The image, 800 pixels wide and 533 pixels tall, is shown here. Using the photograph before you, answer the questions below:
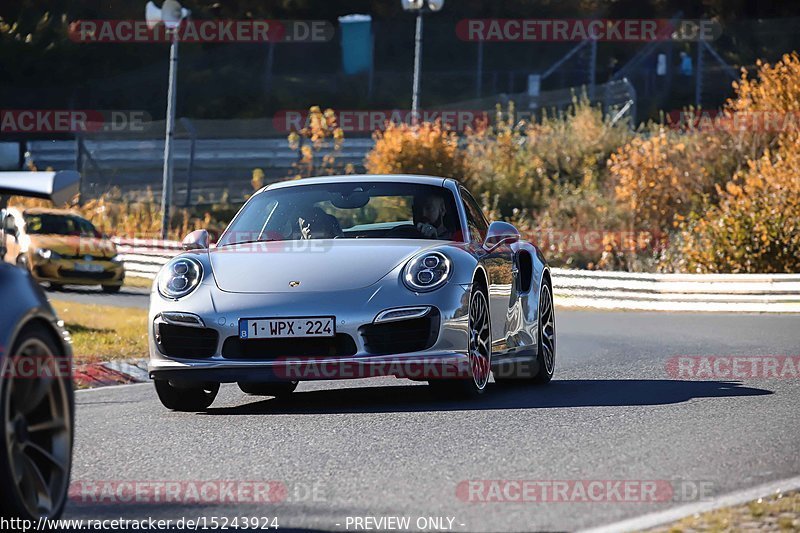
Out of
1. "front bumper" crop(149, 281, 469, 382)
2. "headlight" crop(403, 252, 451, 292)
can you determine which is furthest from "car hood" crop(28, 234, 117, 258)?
"headlight" crop(403, 252, 451, 292)

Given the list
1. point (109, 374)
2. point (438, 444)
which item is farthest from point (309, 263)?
point (109, 374)

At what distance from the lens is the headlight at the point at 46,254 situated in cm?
2771

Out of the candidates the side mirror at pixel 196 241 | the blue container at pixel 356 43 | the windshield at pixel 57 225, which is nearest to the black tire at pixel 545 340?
the side mirror at pixel 196 241

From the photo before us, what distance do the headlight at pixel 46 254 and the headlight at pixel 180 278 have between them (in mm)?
18190

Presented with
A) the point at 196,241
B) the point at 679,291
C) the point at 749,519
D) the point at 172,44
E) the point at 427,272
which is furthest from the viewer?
the point at 172,44

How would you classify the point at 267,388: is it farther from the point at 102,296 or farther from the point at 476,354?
the point at 102,296

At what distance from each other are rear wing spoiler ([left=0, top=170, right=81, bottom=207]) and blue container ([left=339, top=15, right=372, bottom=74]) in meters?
51.8

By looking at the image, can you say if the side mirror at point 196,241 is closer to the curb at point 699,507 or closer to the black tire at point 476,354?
the black tire at point 476,354

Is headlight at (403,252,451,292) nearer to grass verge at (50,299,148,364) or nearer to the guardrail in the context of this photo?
grass verge at (50,299,148,364)

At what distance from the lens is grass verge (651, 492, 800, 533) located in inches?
225

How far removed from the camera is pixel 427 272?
32.0 ft

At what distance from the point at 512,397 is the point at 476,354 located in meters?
0.54

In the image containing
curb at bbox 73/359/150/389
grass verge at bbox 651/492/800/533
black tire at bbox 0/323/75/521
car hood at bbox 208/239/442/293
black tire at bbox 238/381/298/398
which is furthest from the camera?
curb at bbox 73/359/150/389

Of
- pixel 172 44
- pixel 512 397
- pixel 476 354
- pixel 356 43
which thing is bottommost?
pixel 512 397
